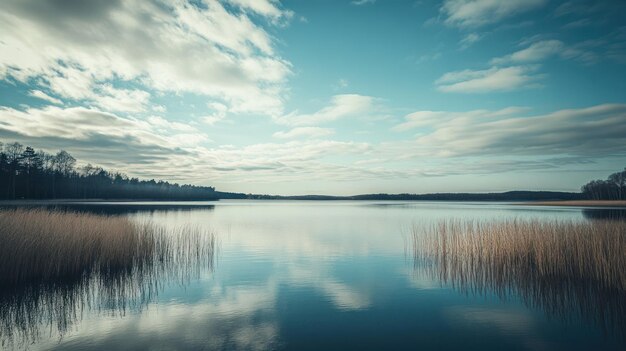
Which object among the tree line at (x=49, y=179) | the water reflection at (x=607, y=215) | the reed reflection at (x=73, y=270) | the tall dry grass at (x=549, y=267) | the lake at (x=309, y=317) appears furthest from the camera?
the tree line at (x=49, y=179)

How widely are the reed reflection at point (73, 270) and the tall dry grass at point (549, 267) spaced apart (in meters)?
9.86

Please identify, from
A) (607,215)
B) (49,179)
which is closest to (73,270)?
(607,215)

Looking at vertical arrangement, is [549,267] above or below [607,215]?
below

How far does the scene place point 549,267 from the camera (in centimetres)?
1012

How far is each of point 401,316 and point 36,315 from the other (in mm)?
8296

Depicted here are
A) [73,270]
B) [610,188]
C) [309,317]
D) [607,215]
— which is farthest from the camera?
[610,188]

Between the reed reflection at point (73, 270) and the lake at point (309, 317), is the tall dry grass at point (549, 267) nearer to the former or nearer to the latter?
the lake at point (309, 317)

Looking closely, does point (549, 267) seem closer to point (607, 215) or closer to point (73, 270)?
point (73, 270)

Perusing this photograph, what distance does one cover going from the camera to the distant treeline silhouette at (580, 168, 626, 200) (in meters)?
71.9

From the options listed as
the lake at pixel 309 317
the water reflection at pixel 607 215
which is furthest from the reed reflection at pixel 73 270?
the water reflection at pixel 607 215

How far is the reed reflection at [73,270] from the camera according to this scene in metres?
6.95

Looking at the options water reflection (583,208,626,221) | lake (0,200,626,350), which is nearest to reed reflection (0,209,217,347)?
lake (0,200,626,350)

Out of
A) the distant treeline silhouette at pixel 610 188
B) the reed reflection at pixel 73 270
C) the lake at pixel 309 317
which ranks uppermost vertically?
the distant treeline silhouette at pixel 610 188

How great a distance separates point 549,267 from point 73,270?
614 inches
